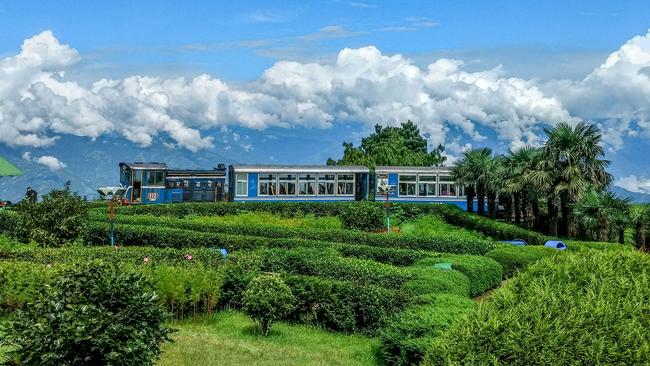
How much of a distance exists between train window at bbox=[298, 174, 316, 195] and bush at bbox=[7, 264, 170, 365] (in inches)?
1344

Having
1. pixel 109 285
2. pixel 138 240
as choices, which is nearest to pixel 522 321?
pixel 109 285

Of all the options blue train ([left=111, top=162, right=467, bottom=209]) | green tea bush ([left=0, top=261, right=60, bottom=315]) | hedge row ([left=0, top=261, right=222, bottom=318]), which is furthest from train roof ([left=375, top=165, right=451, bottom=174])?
green tea bush ([left=0, top=261, right=60, bottom=315])

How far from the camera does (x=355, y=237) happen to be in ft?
84.6

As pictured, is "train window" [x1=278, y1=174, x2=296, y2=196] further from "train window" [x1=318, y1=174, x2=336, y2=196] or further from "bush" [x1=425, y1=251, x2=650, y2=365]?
"bush" [x1=425, y1=251, x2=650, y2=365]

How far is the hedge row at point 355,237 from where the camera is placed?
24891 millimetres

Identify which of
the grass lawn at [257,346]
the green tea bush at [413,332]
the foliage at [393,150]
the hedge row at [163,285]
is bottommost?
the grass lawn at [257,346]

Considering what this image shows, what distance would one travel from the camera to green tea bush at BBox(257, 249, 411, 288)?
17750 millimetres

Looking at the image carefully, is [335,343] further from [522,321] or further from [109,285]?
[522,321]

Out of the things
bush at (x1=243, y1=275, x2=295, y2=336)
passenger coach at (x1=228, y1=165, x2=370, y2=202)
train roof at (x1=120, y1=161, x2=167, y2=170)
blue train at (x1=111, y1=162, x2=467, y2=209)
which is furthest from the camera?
train roof at (x1=120, y1=161, x2=167, y2=170)

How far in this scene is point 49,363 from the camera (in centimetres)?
800

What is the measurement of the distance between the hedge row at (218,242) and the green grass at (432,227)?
1395 centimetres

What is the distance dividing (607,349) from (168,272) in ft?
37.6


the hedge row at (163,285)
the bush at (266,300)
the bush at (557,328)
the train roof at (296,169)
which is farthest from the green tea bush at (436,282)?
the train roof at (296,169)

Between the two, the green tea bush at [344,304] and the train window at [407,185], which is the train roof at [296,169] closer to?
the train window at [407,185]
